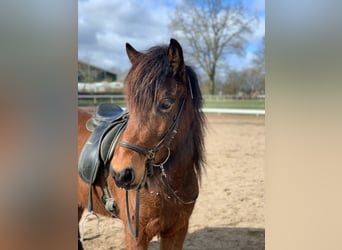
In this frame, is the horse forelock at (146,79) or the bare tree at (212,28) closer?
the horse forelock at (146,79)

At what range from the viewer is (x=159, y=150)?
87 cm

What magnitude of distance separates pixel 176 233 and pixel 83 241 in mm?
683

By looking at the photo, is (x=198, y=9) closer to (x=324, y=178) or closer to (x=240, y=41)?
(x=240, y=41)

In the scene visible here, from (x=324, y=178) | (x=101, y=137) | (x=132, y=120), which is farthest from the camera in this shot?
(x=101, y=137)

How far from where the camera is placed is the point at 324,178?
1.29ft

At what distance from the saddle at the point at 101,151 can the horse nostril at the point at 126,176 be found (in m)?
0.22

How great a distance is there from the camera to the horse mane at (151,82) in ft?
2.80

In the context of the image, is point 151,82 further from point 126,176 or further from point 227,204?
point 227,204

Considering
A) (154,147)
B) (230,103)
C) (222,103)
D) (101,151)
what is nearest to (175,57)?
(154,147)

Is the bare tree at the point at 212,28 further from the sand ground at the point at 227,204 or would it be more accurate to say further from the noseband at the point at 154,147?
the noseband at the point at 154,147

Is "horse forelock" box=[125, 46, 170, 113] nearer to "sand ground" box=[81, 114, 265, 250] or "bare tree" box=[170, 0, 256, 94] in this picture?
"sand ground" box=[81, 114, 265, 250]

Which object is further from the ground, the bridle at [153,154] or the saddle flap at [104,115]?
the saddle flap at [104,115]

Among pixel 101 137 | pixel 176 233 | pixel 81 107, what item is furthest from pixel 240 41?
pixel 176 233

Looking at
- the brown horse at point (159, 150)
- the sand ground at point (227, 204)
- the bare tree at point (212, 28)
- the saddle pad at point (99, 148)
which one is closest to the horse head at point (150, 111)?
the brown horse at point (159, 150)
